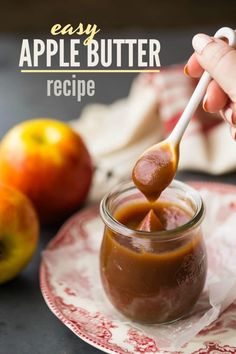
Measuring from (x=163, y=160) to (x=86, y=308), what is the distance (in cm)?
21

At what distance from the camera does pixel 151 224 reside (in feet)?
2.43

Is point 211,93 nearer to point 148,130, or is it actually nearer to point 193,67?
point 193,67

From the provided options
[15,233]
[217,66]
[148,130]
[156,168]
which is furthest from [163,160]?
[148,130]

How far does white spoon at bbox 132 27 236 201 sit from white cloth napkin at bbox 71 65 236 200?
315 millimetres

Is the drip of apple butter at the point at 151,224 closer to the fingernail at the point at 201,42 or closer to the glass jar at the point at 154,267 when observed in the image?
the glass jar at the point at 154,267

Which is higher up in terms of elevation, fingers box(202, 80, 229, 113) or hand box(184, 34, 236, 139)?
hand box(184, 34, 236, 139)

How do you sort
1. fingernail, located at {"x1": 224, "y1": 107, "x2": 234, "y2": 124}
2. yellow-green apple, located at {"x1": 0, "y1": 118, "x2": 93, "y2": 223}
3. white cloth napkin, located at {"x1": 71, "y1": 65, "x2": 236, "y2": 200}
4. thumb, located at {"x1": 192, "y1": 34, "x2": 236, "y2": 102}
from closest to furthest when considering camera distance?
thumb, located at {"x1": 192, "y1": 34, "x2": 236, "y2": 102} < fingernail, located at {"x1": 224, "y1": 107, "x2": 234, "y2": 124} < yellow-green apple, located at {"x1": 0, "y1": 118, "x2": 93, "y2": 223} < white cloth napkin, located at {"x1": 71, "y1": 65, "x2": 236, "y2": 200}

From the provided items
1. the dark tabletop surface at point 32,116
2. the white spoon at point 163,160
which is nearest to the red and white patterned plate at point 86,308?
the dark tabletop surface at point 32,116

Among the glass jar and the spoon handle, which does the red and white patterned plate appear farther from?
the spoon handle

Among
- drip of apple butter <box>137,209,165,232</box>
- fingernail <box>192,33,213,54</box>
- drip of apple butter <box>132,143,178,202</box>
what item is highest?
fingernail <box>192,33,213,54</box>

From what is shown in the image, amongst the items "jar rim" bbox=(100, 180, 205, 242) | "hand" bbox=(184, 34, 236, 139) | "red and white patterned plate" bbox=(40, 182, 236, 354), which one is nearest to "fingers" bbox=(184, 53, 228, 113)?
"hand" bbox=(184, 34, 236, 139)

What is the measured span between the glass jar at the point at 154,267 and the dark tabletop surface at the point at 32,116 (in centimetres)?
7

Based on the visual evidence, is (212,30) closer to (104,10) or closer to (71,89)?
(71,89)

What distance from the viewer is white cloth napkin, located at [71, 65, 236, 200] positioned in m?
1.08
